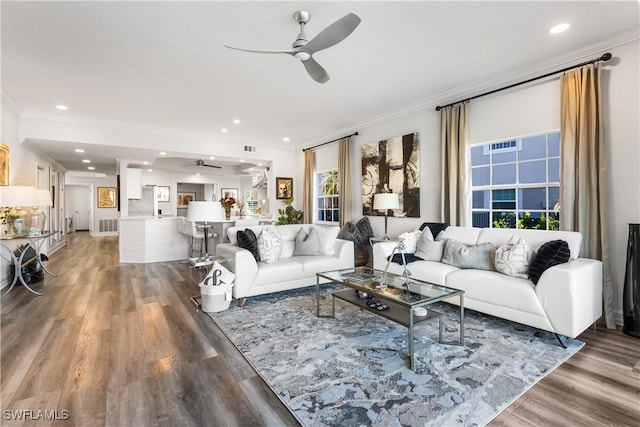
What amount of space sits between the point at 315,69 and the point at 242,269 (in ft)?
7.76

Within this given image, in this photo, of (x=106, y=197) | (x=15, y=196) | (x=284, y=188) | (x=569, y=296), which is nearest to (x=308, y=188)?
(x=284, y=188)

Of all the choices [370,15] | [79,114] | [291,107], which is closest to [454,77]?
[370,15]

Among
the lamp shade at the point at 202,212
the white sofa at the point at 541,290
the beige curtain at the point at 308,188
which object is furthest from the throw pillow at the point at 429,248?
the beige curtain at the point at 308,188

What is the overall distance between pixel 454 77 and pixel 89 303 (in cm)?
549

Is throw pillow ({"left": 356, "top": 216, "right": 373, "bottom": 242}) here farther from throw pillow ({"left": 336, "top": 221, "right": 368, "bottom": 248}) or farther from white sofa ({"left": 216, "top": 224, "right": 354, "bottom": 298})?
white sofa ({"left": 216, "top": 224, "right": 354, "bottom": 298})

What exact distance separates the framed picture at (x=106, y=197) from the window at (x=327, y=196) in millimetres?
10013

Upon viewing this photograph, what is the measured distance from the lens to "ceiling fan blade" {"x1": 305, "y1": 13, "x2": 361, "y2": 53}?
2102mm

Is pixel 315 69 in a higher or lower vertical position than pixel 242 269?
higher

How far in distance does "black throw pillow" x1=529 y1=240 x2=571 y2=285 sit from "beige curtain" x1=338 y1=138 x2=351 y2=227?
3.74m

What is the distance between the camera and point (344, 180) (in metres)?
6.31

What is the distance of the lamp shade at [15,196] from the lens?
13.0 feet

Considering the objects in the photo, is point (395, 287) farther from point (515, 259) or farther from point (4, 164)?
point (4, 164)

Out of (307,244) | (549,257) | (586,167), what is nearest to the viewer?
(549,257)

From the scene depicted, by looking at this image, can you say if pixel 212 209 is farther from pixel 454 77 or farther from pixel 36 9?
pixel 454 77
